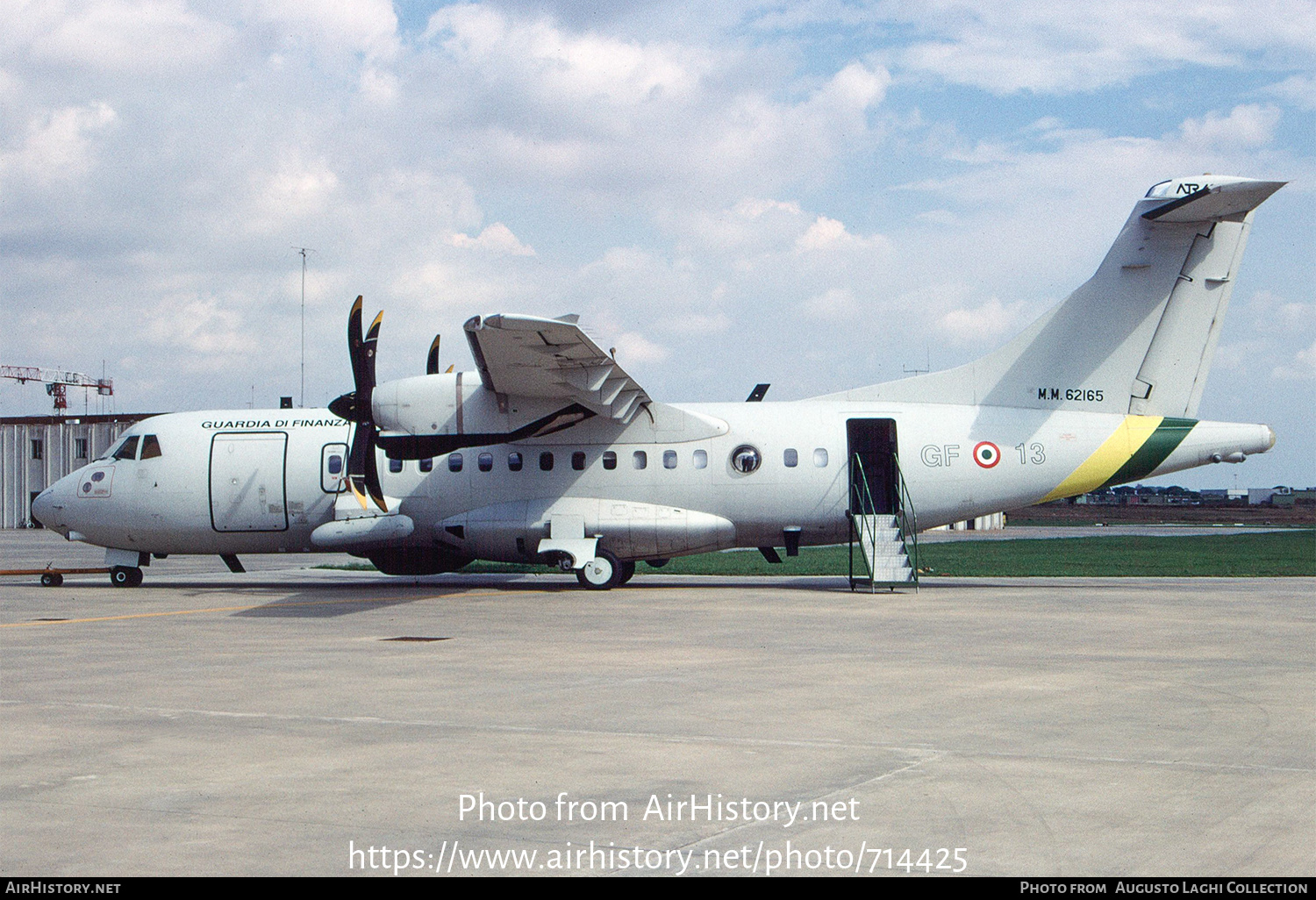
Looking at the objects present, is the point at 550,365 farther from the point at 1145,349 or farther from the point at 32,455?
the point at 32,455

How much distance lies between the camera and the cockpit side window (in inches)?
960

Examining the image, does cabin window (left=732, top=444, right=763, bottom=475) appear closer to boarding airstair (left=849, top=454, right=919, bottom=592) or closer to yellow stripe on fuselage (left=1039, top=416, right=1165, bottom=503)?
boarding airstair (left=849, top=454, right=919, bottom=592)

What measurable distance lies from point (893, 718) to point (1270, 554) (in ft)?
107

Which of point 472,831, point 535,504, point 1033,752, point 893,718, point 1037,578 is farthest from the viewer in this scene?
point 1037,578

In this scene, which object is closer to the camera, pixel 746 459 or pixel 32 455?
pixel 746 459

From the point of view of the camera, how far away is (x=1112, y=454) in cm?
2177

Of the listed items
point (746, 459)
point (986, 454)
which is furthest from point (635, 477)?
point (986, 454)

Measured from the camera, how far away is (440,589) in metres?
24.0

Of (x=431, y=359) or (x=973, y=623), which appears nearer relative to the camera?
(x=973, y=623)

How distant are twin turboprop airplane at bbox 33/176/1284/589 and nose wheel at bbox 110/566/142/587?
5.55 feet

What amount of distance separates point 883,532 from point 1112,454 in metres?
4.50

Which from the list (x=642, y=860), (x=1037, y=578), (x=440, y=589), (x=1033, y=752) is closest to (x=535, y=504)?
(x=440, y=589)

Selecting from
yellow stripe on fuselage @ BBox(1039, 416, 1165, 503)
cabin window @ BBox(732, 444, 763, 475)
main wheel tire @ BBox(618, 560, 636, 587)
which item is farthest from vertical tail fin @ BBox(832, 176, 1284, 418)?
main wheel tire @ BBox(618, 560, 636, 587)
